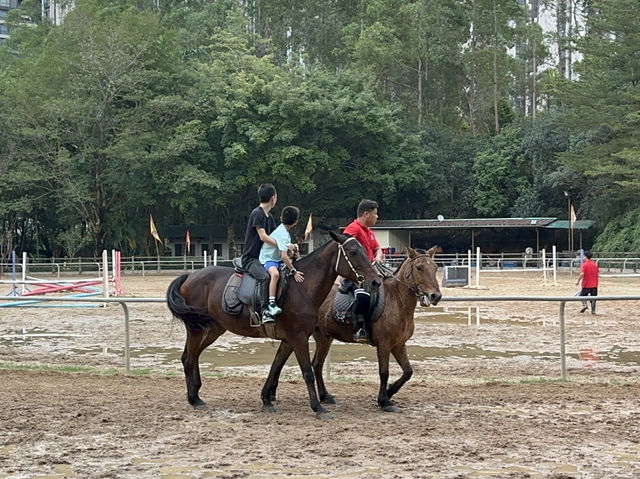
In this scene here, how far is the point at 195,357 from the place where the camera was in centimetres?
915

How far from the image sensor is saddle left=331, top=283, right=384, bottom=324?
8812 mm

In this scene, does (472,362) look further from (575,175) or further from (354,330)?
(575,175)

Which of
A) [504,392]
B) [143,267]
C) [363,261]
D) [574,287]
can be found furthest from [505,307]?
[143,267]

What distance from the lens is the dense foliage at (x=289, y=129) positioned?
49750 mm

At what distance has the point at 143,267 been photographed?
45.2 meters

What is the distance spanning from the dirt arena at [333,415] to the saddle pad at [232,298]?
1.05 metres

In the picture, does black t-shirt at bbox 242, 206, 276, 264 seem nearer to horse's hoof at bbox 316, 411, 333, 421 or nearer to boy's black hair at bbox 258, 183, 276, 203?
boy's black hair at bbox 258, 183, 276, 203

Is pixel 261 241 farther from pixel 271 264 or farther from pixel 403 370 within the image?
pixel 403 370

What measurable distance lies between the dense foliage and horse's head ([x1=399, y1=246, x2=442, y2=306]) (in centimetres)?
3679

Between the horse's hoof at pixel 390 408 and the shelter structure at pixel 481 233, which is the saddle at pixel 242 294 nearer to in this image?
the horse's hoof at pixel 390 408

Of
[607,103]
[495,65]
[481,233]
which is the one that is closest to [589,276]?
[607,103]

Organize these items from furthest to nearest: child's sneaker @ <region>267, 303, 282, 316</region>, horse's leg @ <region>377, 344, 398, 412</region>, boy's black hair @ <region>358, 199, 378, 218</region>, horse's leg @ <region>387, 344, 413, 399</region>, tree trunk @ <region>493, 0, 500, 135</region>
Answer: tree trunk @ <region>493, 0, 500, 135</region>, boy's black hair @ <region>358, 199, 378, 218</region>, horse's leg @ <region>387, 344, 413, 399</region>, horse's leg @ <region>377, 344, 398, 412</region>, child's sneaker @ <region>267, 303, 282, 316</region>

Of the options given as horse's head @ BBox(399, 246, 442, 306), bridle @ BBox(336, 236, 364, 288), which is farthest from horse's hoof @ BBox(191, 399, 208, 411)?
horse's head @ BBox(399, 246, 442, 306)

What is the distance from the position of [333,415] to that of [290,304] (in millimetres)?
1203
